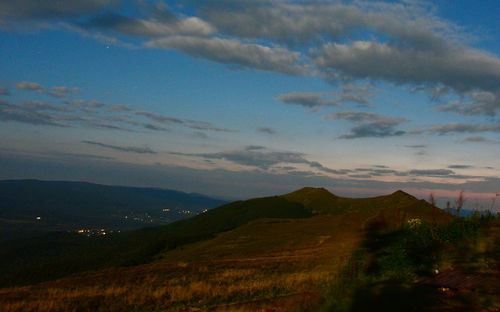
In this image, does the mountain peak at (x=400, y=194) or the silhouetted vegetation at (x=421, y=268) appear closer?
the silhouetted vegetation at (x=421, y=268)

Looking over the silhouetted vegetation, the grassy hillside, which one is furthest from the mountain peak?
the silhouetted vegetation

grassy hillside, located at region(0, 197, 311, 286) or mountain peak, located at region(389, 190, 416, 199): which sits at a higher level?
mountain peak, located at region(389, 190, 416, 199)

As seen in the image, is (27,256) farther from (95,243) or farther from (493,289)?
(493,289)

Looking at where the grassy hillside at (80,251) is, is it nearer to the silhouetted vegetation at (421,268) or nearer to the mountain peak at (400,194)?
the mountain peak at (400,194)

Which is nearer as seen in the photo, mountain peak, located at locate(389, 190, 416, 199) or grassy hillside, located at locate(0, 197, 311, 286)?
grassy hillside, located at locate(0, 197, 311, 286)

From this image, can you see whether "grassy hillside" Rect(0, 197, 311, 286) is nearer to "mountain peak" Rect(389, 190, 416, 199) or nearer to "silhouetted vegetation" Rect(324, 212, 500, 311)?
"mountain peak" Rect(389, 190, 416, 199)

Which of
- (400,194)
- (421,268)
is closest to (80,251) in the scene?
(400,194)

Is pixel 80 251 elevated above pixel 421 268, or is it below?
below

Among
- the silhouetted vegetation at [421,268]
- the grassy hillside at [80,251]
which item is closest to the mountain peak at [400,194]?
the grassy hillside at [80,251]

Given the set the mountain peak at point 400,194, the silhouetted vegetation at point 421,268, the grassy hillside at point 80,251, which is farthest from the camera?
the mountain peak at point 400,194

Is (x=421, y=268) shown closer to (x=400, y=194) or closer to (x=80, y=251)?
(x=400, y=194)

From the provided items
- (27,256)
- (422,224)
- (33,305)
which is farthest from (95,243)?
(422,224)

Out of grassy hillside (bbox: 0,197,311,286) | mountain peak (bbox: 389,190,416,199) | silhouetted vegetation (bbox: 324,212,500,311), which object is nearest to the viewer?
silhouetted vegetation (bbox: 324,212,500,311)

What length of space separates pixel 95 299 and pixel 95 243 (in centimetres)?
19810
